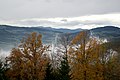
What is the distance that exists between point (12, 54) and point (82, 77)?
1106 cm

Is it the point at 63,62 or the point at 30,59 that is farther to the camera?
the point at 63,62

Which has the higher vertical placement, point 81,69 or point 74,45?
point 74,45

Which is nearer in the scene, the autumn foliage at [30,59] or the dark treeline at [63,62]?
the dark treeline at [63,62]

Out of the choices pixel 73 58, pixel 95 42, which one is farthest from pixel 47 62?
pixel 95 42

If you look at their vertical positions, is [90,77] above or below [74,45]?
below

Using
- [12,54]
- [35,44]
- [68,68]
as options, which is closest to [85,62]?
[68,68]

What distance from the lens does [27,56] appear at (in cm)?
4438

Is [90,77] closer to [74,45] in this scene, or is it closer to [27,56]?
[74,45]

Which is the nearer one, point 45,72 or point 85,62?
point 85,62

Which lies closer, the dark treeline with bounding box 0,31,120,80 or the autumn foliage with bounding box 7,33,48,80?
the dark treeline with bounding box 0,31,120,80

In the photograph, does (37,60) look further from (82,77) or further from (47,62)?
(82,77)

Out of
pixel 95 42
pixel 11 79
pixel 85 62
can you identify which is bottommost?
pixel 11 79

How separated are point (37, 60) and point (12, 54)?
4.16m

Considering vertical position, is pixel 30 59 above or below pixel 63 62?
above
